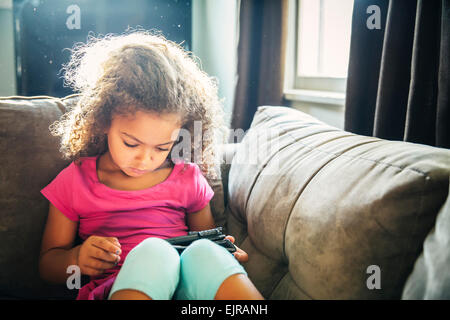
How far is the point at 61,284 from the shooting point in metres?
1.02

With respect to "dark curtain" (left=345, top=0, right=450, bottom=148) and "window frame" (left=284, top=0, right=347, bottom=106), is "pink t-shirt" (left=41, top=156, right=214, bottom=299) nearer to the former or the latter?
"dark curtain" (left=345, top=0, right=450, bottom=148)

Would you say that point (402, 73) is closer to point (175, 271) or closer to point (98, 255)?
point (175, 271)

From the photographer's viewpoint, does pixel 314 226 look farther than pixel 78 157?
No

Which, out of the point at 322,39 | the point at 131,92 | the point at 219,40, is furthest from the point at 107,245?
the point at 219,40

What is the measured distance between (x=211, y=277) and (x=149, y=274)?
114 mm

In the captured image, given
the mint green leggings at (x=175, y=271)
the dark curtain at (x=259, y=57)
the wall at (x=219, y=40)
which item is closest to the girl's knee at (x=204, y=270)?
the mint green leggings at (x=175, y=271)

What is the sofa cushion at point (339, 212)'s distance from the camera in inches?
24.1

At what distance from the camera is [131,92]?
3.18ft

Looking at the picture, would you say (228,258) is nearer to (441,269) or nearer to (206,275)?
(206,275)

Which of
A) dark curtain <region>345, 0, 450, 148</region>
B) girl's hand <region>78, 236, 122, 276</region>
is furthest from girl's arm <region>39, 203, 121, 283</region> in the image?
dark curtain <region>345, 0, 450, 148</region>

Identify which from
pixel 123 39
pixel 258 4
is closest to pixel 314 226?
pixel 123 39

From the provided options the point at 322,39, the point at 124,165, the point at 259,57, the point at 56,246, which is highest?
the point at 322,39

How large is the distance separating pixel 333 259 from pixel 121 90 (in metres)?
0.68

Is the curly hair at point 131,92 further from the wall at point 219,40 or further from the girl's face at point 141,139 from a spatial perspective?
the wall at point 219,40
